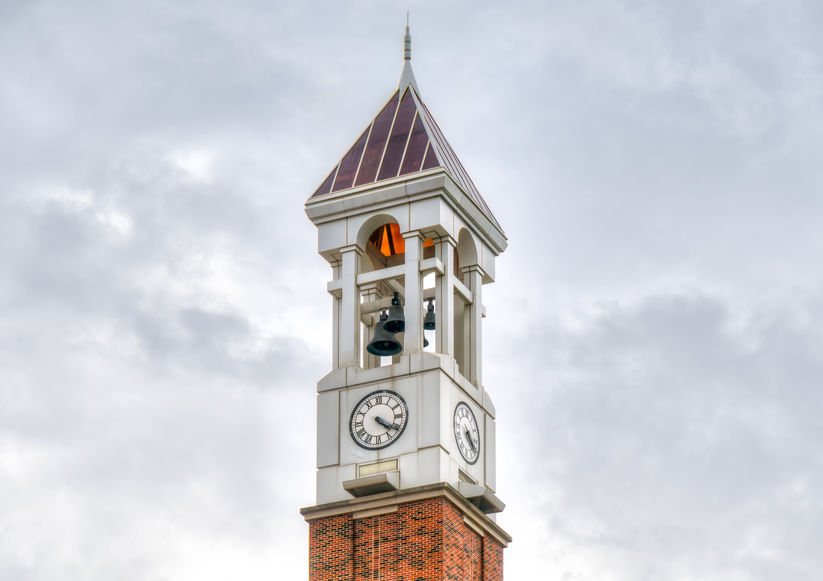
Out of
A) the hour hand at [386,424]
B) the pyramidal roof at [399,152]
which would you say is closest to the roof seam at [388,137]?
the pyramidal roof at [399,152]

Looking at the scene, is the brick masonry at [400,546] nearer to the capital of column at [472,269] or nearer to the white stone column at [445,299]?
the white stone column at [445,299]

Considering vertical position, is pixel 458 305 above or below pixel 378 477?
above

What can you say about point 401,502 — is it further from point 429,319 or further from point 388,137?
point 388,137

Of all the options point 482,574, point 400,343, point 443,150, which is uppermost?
point 443,150

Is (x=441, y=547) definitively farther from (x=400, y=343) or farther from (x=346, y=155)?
(x=346, y=155)

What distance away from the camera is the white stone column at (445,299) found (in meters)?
63.0

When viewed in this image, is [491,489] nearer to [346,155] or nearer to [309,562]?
[309,562]

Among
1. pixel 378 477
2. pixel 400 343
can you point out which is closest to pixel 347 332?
pixel 400 343

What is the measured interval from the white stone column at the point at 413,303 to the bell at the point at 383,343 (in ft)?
1.05

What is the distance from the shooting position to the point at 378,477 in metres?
59.6

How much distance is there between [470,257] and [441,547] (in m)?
10.7

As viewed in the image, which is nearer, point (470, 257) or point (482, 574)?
point (482, 574)

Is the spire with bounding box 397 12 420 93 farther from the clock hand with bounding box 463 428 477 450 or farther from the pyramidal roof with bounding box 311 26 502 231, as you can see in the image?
the clock hand with bounding box 463 428 477 450

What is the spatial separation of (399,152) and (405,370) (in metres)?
7.27
